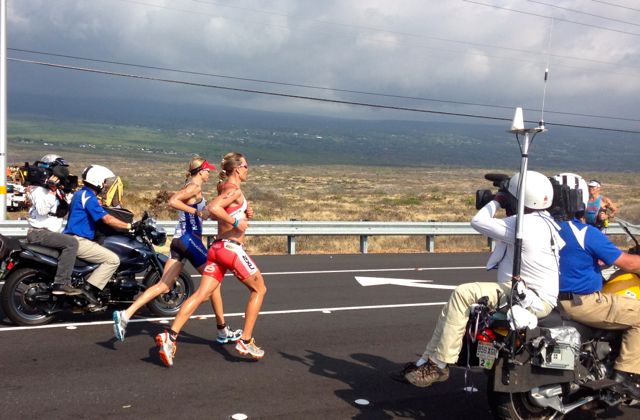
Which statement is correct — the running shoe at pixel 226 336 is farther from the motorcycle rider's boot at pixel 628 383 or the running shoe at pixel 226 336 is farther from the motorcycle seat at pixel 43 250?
the motorcycle rider's boot at pixel 628 383

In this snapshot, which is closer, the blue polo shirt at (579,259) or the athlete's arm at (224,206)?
the blue polo shirt at (579,259)

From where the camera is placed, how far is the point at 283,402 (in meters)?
6.19

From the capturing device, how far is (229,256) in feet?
23.3

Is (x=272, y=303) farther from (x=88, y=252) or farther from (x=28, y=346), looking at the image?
(x=28, y=346)

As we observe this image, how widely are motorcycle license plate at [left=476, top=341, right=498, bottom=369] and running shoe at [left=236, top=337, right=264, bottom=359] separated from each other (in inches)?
102

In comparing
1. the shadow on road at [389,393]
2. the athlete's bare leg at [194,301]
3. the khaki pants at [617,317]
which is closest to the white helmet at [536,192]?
the khaki pants at [617,317]

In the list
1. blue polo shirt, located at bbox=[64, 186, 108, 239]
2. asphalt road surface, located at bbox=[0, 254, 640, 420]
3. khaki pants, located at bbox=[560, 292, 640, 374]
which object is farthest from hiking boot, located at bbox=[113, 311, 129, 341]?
khaki pants, located at bbox=[560, 292, 640, 374]

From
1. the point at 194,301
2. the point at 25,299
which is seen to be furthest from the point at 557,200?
the point at 25,299

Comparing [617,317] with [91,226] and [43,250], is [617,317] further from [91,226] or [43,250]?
[43,250]

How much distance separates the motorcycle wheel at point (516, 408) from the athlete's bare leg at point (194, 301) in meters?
2.88

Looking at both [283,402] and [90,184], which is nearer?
[283,402]

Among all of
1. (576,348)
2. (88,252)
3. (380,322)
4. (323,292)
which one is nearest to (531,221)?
(576,348)

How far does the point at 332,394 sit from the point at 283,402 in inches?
19.4

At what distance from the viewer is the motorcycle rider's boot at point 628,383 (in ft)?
18.6
